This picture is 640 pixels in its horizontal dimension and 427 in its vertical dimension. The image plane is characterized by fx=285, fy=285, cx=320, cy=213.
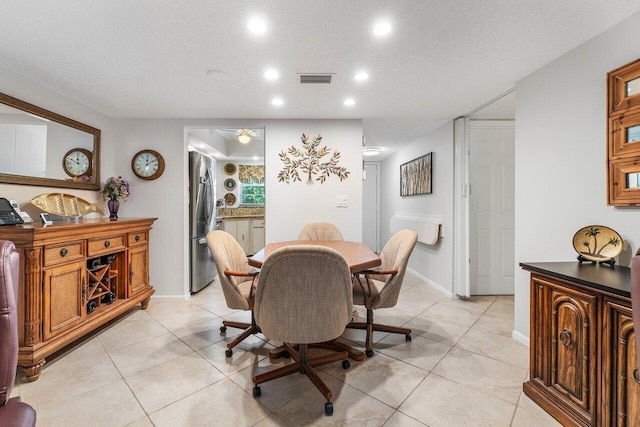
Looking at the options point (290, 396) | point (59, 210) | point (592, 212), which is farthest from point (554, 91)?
point (59, 210)

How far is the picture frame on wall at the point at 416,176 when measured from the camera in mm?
4102

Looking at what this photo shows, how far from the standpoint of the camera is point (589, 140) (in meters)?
1.80

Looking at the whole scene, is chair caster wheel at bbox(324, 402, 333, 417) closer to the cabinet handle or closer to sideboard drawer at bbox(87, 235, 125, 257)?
the cabinet handle

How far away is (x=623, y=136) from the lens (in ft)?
5.20

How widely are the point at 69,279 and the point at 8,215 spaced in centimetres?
58

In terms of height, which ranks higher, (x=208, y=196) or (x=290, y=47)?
(x=290, y=47)

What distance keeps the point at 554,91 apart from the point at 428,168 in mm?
2045

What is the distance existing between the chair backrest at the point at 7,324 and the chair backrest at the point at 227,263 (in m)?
1.22

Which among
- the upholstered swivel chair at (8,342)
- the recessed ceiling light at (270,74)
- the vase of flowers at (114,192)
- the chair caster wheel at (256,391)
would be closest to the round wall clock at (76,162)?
the vase of flowers at (114,192)

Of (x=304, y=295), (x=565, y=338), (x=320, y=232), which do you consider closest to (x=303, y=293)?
(x=304, y=295)

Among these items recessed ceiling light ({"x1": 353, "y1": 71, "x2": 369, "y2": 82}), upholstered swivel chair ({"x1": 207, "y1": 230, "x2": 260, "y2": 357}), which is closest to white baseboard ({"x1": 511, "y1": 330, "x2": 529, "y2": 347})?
upholstered swivel chair ({"x1": 207, "y1": 230, "x2": 260, "y2": 357})

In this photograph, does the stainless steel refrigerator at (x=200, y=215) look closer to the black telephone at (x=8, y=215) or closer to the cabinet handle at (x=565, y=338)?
the black telephone at (x=8, y=215)

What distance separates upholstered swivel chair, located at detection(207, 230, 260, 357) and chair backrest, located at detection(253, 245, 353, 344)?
48 cm

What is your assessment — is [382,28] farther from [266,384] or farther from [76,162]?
[76,162]
